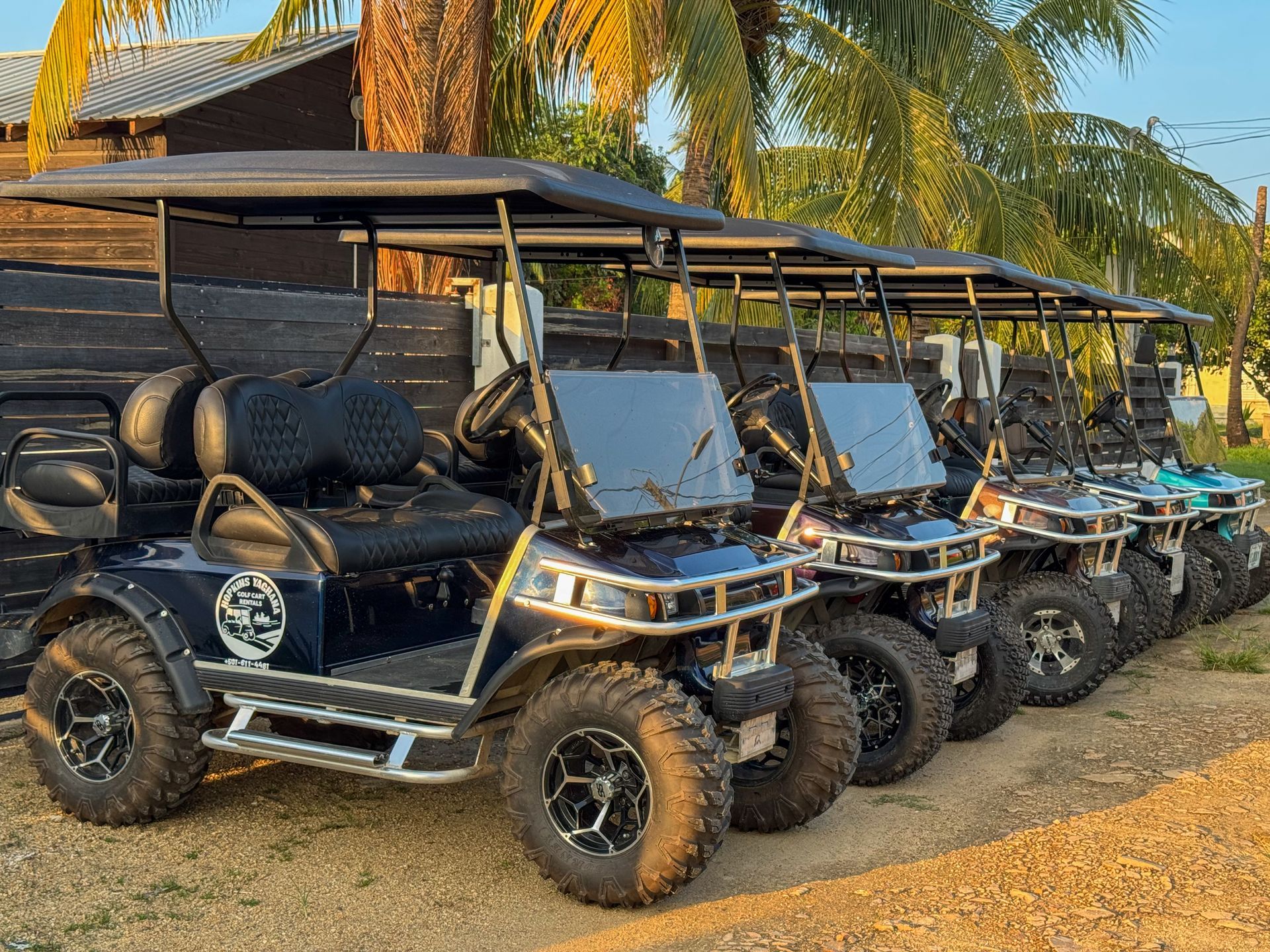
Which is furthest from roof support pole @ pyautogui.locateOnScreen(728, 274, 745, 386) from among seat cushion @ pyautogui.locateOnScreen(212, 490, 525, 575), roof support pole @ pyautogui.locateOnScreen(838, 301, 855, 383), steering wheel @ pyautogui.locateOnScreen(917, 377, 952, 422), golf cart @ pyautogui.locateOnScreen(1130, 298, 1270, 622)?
golf cart @ pyautogui.locateOnScreen(1130, 298, 1270, 622)

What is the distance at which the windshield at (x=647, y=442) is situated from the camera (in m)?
4.27

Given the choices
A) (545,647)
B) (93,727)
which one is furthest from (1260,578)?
(93,727)

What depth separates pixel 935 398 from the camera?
824cm

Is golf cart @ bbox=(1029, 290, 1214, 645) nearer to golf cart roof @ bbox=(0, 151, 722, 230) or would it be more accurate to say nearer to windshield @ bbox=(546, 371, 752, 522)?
windshield @ bbox=(546, 371, 752, 522)

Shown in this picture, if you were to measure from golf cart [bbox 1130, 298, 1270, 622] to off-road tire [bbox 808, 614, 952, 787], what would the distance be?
3847mm

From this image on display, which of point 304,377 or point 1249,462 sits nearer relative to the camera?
point 304,377

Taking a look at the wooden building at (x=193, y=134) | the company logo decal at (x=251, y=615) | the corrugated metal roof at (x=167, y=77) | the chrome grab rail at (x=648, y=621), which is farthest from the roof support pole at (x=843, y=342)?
the corrugated metal roof at (x=167, y=77)

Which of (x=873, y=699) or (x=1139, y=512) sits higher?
(x=1139, y=512)

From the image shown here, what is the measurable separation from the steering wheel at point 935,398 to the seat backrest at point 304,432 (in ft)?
11.5

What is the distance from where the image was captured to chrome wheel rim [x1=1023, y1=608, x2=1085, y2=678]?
672cm

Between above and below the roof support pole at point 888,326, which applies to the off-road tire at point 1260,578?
below

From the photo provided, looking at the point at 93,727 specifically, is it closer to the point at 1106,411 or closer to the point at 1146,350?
the point at 1106,411

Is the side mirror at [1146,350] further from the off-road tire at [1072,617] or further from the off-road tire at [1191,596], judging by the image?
the off-road tire at [1072,617]

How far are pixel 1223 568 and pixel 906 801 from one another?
15.5 feet
